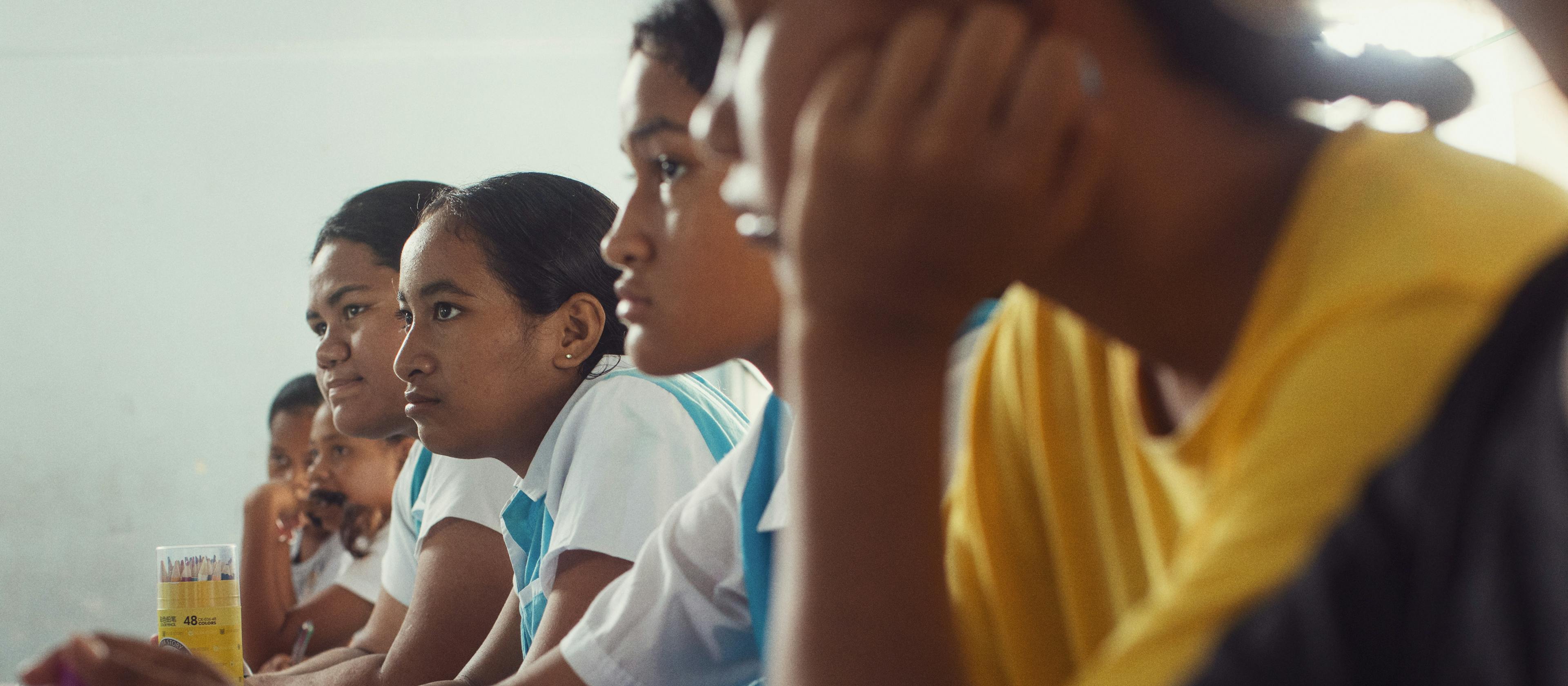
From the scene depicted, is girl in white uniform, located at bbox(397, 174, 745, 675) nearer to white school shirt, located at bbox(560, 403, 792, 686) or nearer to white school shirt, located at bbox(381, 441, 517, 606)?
white school shirt, located at bbox(381, 441, 517, 606)

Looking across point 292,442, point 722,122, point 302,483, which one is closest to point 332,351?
point 302,483

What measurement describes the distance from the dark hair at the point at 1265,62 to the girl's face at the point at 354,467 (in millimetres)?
2176

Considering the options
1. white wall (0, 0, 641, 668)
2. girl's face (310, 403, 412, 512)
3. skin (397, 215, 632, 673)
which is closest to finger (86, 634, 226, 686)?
skin (397, 215, 632, 673)

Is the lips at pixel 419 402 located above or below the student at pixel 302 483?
above

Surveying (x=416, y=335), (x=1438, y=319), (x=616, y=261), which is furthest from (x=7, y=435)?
(x=1438, y=319)

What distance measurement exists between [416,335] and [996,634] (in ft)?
3.22

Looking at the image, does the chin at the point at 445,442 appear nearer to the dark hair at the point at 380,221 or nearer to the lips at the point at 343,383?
the lips at the point at 343,383

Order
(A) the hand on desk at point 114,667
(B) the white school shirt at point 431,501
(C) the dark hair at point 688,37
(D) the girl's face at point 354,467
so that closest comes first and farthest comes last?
(A) the hand on desk at point 114,667 → (C) the dark hair at point 688,37 → (B) the white school shirt at point 431,501 → (D) the girl's face at point 354,467

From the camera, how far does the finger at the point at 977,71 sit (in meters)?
0.33

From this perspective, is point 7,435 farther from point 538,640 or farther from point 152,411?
point 538,640

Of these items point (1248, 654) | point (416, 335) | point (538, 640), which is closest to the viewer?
point (1248, 654)

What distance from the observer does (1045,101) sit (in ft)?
1.07

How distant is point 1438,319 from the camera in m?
0.30

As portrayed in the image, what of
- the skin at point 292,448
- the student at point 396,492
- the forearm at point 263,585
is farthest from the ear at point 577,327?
the skin at point 292,448
